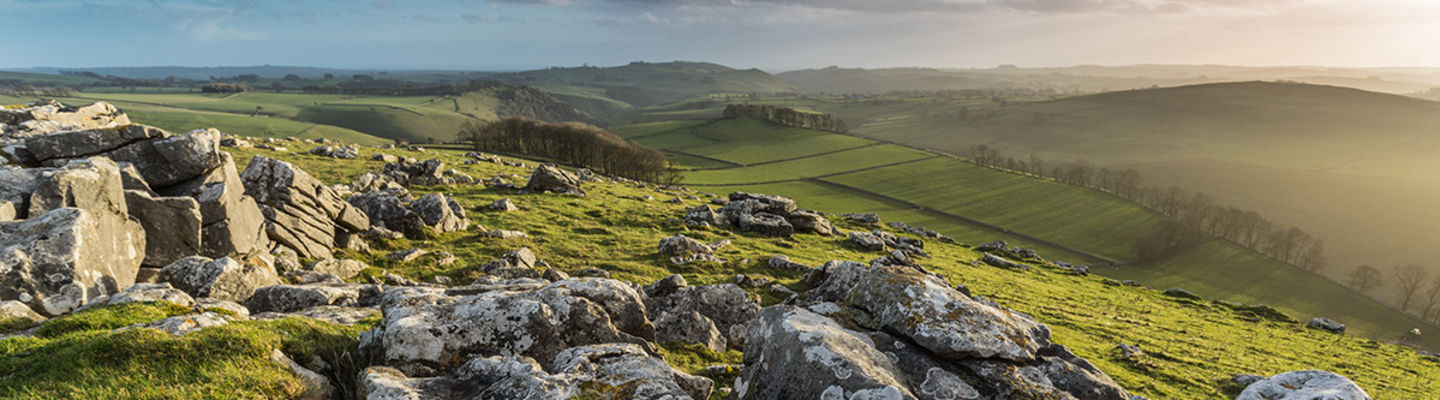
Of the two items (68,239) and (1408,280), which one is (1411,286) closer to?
(1408,280)

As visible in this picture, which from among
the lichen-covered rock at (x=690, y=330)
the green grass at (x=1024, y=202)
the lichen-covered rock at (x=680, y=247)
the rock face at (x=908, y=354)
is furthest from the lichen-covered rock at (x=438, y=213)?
the green grass at (x=1024, y=202)

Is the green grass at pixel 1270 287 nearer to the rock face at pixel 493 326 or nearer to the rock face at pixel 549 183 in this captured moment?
the rock face at pixel 549 183

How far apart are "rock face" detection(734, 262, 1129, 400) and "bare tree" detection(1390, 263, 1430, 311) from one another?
12609 cm

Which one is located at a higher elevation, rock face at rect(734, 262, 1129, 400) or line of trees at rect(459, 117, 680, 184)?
rock face at rect(734, 262, 1129, 400)

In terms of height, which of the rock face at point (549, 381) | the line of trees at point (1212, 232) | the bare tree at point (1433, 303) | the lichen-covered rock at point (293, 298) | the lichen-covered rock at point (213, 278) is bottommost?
the bare tree at point (1433, 303)

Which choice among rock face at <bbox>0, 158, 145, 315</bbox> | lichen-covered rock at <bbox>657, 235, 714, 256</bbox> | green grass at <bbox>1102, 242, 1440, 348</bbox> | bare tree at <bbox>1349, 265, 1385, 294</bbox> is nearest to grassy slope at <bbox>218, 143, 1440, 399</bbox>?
lichen-covered rock at <bbox>657, 235, 714, 256</bbox>

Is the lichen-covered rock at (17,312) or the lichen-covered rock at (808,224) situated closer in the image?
the lichen-covered rock at (17,312)

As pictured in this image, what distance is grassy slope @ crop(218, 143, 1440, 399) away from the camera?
86.5 ft

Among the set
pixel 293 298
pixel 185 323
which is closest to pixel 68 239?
pixel 293 298

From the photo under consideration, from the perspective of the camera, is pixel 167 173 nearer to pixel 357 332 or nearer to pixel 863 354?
pixel 357 332

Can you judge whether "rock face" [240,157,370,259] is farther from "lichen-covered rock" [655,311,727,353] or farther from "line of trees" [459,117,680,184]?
"line of trees" [459,117,680,184]

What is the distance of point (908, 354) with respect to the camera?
416 inches

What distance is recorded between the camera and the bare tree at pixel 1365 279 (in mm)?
92000

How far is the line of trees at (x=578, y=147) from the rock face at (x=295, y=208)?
79607 millimetres
